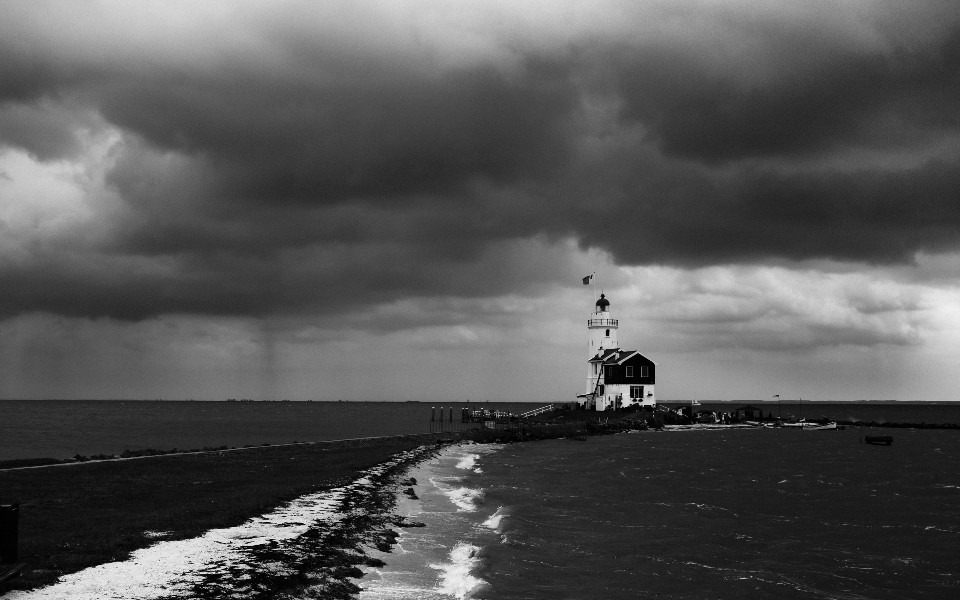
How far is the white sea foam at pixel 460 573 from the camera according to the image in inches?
786

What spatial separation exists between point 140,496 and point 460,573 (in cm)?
1490

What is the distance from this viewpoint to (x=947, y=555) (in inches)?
1107

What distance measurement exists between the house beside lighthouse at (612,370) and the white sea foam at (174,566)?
276ft

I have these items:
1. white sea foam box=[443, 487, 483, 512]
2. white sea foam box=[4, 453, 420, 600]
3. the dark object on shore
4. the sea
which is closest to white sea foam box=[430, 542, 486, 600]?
the sea

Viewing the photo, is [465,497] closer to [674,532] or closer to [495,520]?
[495,520]

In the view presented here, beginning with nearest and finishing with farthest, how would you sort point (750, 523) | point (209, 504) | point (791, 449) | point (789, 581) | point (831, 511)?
1. point (789, 581)
2. point (209, 504)
3. point (750, 523)
4. point (831, 511)
5. point (791, 449)

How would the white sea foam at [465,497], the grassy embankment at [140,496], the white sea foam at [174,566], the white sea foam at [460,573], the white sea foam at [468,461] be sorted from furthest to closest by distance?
the white sea foam at [468,461] < the white sea foam at [465,497] < the white sea foam at [460,573] < the grassy embankment at [140,496] < the white sea foam at [174,566]

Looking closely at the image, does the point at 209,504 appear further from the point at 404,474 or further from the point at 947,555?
the point at 947,555

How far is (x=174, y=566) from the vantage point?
1747 cm

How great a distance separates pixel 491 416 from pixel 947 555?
87.5m

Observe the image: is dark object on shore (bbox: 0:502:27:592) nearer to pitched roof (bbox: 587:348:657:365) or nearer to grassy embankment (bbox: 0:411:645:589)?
grassy embankment (bbox: 0:411:645:589)

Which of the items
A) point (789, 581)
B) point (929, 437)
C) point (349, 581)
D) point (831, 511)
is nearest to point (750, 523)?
point (831, 511)

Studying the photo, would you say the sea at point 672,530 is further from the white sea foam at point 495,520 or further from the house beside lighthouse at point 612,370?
the house beside lighthouse at point 612,370

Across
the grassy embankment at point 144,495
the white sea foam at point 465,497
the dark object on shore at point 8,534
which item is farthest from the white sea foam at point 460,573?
the dark object on shore at point 8,534
